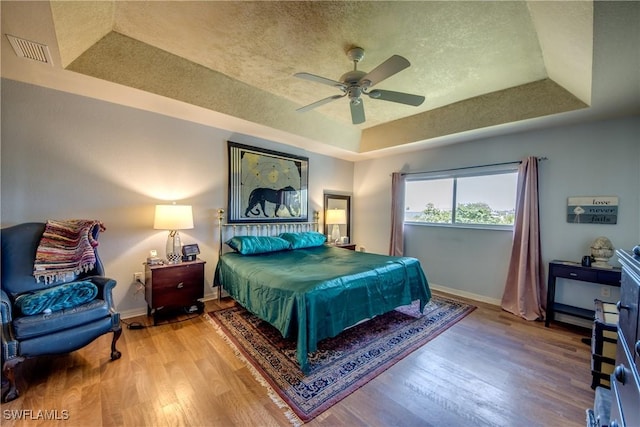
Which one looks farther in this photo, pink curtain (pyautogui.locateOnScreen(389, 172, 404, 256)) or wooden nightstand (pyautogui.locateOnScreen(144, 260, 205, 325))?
pink curtain (pyautogui.locateOnScreen(389, 172, 404, 256))

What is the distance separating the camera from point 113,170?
2955 mm

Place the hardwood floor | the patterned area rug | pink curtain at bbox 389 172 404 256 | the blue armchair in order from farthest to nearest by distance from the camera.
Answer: pink curtain at bbox 389 172 404 256 < the patterned area rug < the blue armchair < the hardwood floor

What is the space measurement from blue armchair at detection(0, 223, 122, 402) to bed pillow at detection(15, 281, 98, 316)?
0.01 meters

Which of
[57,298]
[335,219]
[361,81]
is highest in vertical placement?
[361,81]

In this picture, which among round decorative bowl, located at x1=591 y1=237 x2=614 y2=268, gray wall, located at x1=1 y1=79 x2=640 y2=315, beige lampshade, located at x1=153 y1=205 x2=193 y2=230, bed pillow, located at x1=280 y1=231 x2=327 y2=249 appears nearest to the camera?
gray wall, located at x1=1 y1=79 x2=640 y2=315

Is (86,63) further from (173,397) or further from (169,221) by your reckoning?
(173,397)

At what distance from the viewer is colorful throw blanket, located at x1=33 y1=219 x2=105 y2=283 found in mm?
2244

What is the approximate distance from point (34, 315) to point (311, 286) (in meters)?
2.06

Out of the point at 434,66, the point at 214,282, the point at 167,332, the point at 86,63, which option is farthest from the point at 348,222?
the point at 86,63

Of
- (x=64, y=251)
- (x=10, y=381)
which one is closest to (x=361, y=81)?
(x=64, y=251)

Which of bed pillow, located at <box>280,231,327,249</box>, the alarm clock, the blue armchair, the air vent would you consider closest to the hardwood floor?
the blue armchair

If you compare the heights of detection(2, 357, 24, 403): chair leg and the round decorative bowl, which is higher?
the round decorative bowl

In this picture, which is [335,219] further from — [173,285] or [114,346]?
[114,346]

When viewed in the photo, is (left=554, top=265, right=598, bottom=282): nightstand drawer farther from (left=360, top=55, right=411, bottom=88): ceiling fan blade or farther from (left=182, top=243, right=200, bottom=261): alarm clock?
(left=182, top=243, right=200, bottom=261): alarm clock
